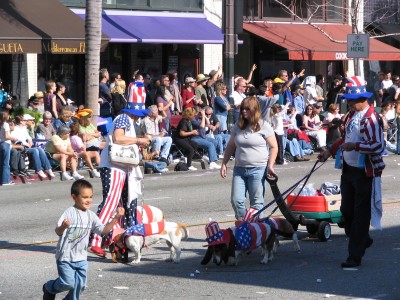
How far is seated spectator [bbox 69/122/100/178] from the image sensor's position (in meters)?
20.8

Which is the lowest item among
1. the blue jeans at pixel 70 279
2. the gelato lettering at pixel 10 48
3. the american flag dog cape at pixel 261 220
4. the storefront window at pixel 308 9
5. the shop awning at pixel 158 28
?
the blue jeans at pixel 70 279

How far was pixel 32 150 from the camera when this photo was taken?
2034 centimetres

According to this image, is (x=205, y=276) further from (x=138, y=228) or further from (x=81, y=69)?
(x=81, y=69)

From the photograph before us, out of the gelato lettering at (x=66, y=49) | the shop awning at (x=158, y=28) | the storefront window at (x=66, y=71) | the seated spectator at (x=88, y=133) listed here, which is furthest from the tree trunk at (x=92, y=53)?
the storefront window at (x=66, y=71)

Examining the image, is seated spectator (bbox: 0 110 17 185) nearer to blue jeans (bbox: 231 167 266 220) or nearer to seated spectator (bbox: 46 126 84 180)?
seated spectator (bbox: 46 126 84 180)

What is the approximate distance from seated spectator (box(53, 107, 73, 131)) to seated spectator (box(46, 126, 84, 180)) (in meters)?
1.07

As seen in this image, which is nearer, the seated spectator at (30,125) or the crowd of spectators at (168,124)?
the crowd of spectators at (168,124)

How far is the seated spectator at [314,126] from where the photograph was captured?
86.3 ft

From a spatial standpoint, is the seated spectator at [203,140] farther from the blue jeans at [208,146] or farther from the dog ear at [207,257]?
the dog ear at [207,257]

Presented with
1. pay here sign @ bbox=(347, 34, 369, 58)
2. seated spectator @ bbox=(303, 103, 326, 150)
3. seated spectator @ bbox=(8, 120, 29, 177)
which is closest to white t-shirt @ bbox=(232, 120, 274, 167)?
seated spectator @ bbox=(8, 120, 29, 177)

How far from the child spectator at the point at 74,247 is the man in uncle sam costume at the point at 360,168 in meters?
3.19

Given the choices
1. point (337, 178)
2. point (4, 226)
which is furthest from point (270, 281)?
point (337, 178)

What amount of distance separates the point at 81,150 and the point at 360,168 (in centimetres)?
1093

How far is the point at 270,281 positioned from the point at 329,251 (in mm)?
1850
